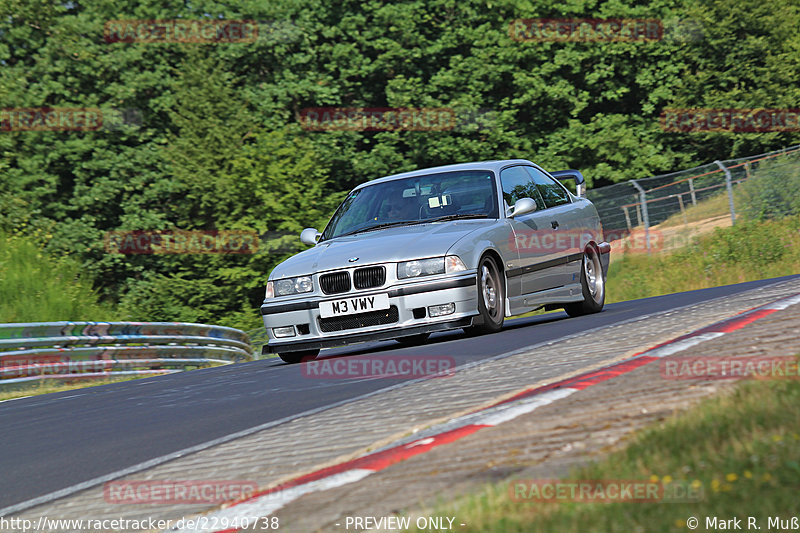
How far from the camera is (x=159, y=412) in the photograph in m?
8.23

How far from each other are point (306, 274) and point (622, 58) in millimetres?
38856

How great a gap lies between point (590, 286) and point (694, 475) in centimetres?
982

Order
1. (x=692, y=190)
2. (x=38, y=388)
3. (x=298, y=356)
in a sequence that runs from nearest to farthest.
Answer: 1. (x=298, y=356)
2. (x=38, y=388)
3. (x=692, y=190)

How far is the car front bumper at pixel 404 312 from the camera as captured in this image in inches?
400

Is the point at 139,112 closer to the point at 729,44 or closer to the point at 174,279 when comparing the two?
the point at 174,279

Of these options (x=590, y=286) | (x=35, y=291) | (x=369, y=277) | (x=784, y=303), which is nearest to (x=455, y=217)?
(x=369, y=277)

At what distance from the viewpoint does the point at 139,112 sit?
45938 mm

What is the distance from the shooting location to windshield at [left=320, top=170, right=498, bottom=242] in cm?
1143

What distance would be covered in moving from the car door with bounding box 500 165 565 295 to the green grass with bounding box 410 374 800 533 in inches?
276

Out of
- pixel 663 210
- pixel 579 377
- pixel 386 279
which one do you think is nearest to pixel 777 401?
pixel 579 377

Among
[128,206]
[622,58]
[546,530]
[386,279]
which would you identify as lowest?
[546,530]
